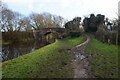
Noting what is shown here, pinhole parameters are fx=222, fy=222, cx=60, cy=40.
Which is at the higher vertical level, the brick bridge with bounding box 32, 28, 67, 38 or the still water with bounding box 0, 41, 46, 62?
the brick bridge with bounding box 32, 28, 67, 38

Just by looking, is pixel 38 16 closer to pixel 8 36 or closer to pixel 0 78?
pixel 8 36

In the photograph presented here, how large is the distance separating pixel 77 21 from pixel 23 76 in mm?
51965

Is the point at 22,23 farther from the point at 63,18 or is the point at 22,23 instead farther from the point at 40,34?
the point at 63,18

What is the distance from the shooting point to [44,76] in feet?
29.1

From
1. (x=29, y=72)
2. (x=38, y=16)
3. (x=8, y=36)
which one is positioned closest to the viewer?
(x=29, y=72)

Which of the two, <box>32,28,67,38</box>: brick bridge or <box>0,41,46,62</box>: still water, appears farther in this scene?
<box>32,28,67,38</box>: brick bridge

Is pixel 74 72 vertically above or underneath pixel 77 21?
underneath

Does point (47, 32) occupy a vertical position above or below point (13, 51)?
above

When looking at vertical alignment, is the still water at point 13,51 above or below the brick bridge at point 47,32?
below

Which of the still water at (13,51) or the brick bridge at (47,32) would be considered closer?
the still water at (13,51)

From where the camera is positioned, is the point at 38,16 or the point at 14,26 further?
the point at 38,16

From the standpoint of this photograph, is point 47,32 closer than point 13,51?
No

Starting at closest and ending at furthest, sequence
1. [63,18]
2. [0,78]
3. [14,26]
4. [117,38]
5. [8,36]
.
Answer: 1. [0,78]
2. [117,38]
3. [8,36]
4. [14,26]
5. [63,18]

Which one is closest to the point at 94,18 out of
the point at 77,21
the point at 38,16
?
the point at 77,21
